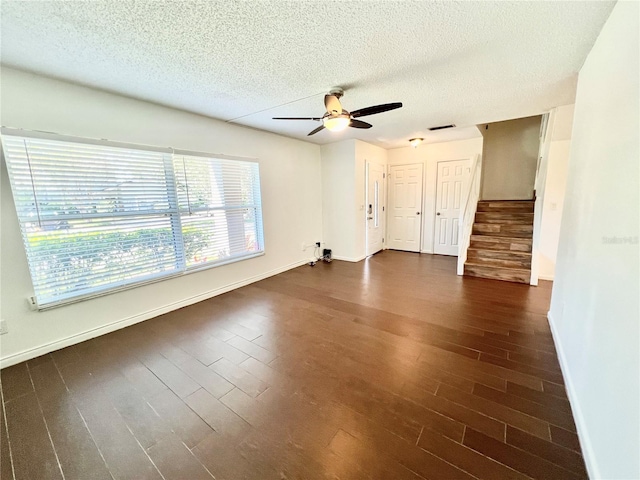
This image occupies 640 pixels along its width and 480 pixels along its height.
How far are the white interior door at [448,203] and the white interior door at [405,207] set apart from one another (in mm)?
417

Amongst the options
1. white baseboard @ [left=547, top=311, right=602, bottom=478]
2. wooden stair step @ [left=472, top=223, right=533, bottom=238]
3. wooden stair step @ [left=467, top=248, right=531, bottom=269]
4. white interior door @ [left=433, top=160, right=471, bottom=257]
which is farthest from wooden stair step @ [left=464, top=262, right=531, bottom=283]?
white baseboard @ [left=547, top=311, right=602, bottom=478]

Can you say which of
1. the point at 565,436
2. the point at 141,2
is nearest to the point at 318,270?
the point at 565,436

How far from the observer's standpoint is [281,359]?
216 cm

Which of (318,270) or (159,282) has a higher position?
(159,282)

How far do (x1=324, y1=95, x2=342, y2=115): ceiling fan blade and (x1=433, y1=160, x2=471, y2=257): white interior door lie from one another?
13.0 feet

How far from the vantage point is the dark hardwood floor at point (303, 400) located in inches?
51.6

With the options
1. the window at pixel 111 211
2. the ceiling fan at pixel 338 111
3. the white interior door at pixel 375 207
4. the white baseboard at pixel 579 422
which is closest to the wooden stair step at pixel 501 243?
the white interior door at pixel 375 207

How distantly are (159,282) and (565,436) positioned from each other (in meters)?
3.82

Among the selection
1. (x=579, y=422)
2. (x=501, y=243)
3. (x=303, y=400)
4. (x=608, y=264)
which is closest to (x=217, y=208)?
(x=303, y=400)

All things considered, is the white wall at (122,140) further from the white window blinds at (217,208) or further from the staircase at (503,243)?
the staircase at (503,243)

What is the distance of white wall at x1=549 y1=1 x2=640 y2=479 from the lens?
1.00 metres

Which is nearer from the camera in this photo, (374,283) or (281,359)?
(281,359)

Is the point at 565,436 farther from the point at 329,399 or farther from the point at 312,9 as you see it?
the point at 312,9

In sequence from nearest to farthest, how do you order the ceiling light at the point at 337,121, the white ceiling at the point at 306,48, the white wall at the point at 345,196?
the white ceiling at the point at 306,48 → the ceiling light at the point at 337,121 → the white wall at the point at 345,196
